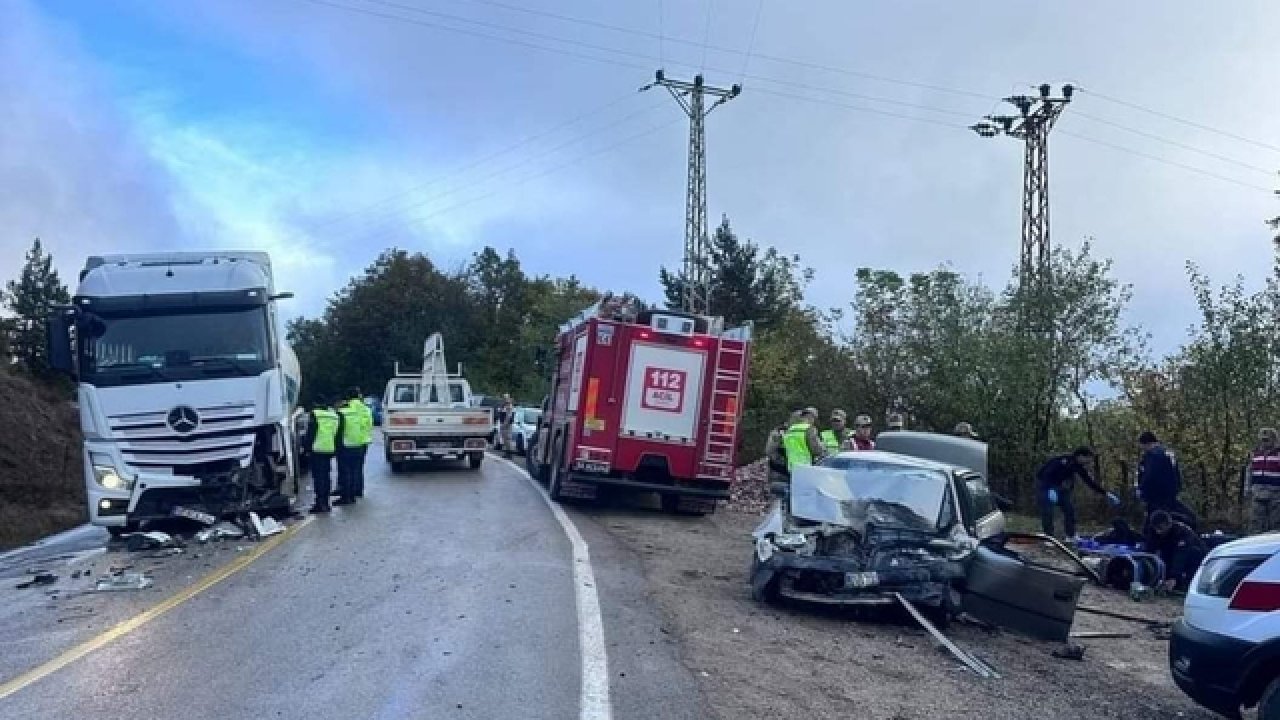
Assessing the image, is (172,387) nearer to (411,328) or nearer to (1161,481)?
(1161,481)

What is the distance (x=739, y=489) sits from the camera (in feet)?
73.9

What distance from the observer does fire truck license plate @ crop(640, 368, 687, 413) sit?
57.9 ft

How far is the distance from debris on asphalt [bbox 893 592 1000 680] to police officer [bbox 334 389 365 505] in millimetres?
10202

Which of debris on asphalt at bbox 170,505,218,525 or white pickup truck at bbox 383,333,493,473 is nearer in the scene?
debris on asphalt at bbox 170,505,218,525

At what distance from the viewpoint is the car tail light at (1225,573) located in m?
6.46

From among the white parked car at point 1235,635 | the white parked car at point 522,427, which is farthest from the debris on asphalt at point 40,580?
the white parked car at point 522,427

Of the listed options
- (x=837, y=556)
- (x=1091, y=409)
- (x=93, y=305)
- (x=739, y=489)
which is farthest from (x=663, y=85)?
(x=837, y=556)

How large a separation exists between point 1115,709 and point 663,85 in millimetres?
28308

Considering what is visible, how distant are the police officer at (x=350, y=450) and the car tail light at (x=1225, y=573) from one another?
42.5ft

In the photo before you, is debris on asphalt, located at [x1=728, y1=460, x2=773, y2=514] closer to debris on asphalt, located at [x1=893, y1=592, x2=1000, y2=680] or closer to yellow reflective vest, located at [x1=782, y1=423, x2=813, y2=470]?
yellow reflective vest, located at [x1=782, y1=423, x2=813, y2=470]

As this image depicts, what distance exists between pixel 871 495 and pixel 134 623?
6278mm

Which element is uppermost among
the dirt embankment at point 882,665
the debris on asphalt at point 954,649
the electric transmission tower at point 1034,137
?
the electric transmission tower at point 1034,137

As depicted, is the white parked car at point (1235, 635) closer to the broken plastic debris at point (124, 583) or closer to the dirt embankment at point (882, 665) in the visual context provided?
the dirt embankment at point (882, 665)

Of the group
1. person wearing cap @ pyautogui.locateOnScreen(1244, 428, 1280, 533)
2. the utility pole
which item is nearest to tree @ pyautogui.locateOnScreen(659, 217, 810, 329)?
the utility pole
